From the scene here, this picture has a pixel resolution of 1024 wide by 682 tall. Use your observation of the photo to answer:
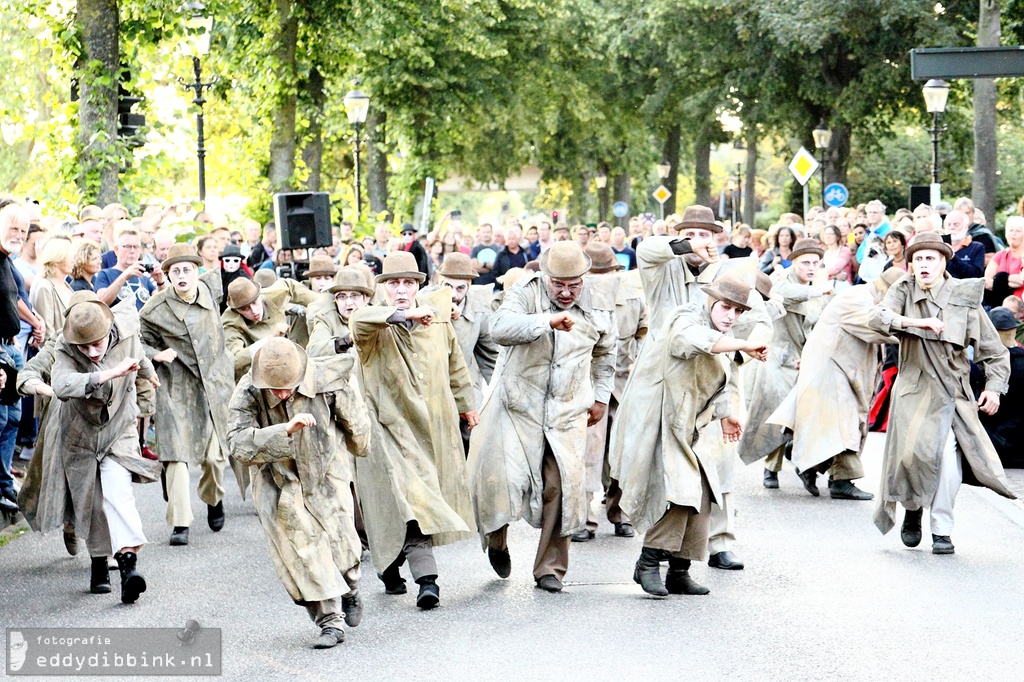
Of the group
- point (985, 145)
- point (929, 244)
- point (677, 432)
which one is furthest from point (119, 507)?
point (985, 145)

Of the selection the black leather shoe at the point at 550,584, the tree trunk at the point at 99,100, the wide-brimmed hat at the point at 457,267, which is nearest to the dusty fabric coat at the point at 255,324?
the wide-brimmed hat at the point at 457,267

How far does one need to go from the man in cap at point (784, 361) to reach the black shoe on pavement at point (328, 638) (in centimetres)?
598

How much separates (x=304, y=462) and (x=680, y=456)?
219 centimetres

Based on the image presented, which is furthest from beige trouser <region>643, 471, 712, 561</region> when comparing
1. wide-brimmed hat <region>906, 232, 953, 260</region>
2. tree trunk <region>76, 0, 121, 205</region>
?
tree trunk <region>76, 0, 121, 205</region>

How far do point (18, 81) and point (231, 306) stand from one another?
107ft

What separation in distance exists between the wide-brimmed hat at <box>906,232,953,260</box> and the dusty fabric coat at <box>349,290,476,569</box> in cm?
301

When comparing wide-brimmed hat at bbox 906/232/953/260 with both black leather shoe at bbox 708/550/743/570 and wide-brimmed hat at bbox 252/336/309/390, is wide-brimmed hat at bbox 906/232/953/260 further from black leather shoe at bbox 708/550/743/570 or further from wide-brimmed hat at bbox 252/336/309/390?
wide-brimmed hat at bbox 252/336/309/390

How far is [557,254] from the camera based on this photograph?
361 inches

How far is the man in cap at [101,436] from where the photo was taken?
9133 mm

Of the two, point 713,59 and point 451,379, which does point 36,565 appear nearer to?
point 451,379

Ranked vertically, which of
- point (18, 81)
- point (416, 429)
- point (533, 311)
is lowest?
point (416, 429)

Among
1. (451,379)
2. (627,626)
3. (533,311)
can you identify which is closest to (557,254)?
(533,311)

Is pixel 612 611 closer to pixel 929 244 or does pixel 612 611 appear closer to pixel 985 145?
pixel 929 244

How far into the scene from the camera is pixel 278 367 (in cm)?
766
